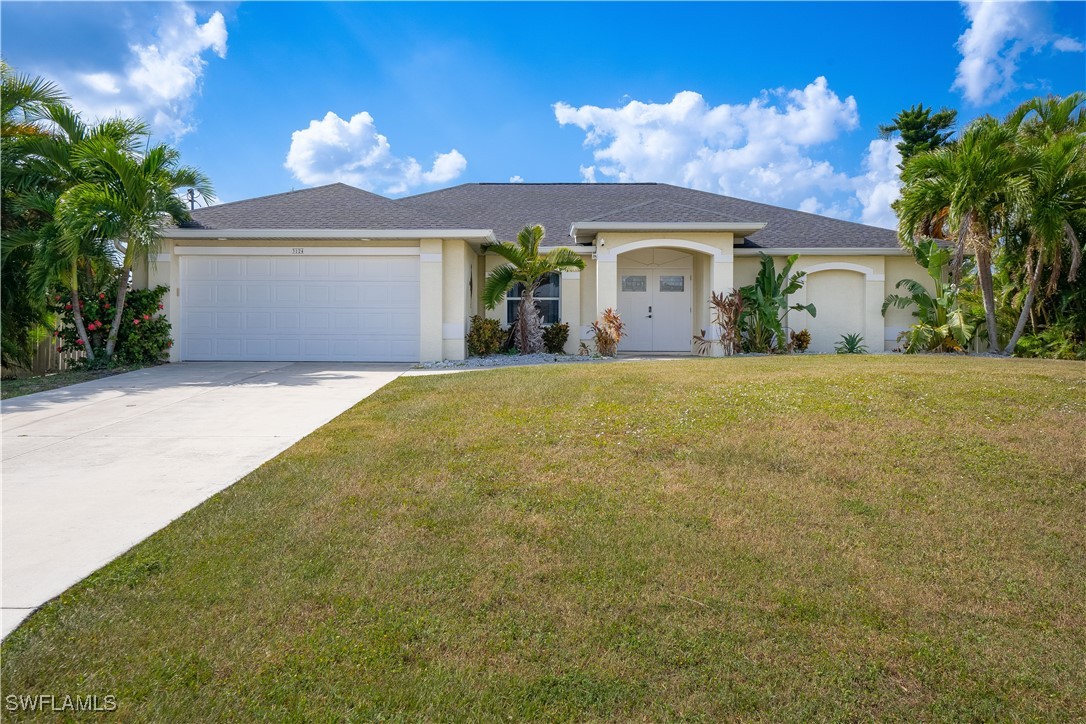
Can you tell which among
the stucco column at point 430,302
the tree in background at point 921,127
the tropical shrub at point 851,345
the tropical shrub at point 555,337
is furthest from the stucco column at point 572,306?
the tree in background at point 921,127

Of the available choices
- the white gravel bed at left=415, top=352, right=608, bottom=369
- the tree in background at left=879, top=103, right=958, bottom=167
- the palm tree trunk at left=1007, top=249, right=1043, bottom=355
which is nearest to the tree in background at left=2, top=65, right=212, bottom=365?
the white gravel bed at left=415, top=352, right=608, bottom=369

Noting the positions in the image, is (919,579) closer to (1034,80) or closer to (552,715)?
(552,715)

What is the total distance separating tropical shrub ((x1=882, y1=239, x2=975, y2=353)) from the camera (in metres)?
14.9

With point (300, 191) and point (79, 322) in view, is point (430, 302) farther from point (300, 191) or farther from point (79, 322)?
point (79, 322)

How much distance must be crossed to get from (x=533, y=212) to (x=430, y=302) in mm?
6553

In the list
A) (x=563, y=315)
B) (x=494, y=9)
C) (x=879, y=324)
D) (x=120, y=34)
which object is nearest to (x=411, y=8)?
(x=494, y=9)

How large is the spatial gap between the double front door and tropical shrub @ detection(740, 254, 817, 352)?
1.82 meters

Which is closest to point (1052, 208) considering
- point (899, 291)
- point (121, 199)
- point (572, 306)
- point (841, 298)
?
point (899, 291)

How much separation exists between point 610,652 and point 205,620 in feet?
6.67

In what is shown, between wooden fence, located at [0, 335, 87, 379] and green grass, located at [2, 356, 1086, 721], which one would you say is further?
wooden fence, located at [0, 335, 87, 379]

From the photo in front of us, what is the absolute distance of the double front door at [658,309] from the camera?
17812 mm

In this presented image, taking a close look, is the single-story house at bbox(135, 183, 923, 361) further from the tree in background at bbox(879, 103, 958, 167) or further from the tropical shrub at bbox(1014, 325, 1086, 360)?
the tree in background at bbox(879, 103, 958, 167)

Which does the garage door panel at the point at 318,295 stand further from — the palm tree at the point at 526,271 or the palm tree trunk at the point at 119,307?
the palm tree at the point at 526,271

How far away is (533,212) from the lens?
782 inches
